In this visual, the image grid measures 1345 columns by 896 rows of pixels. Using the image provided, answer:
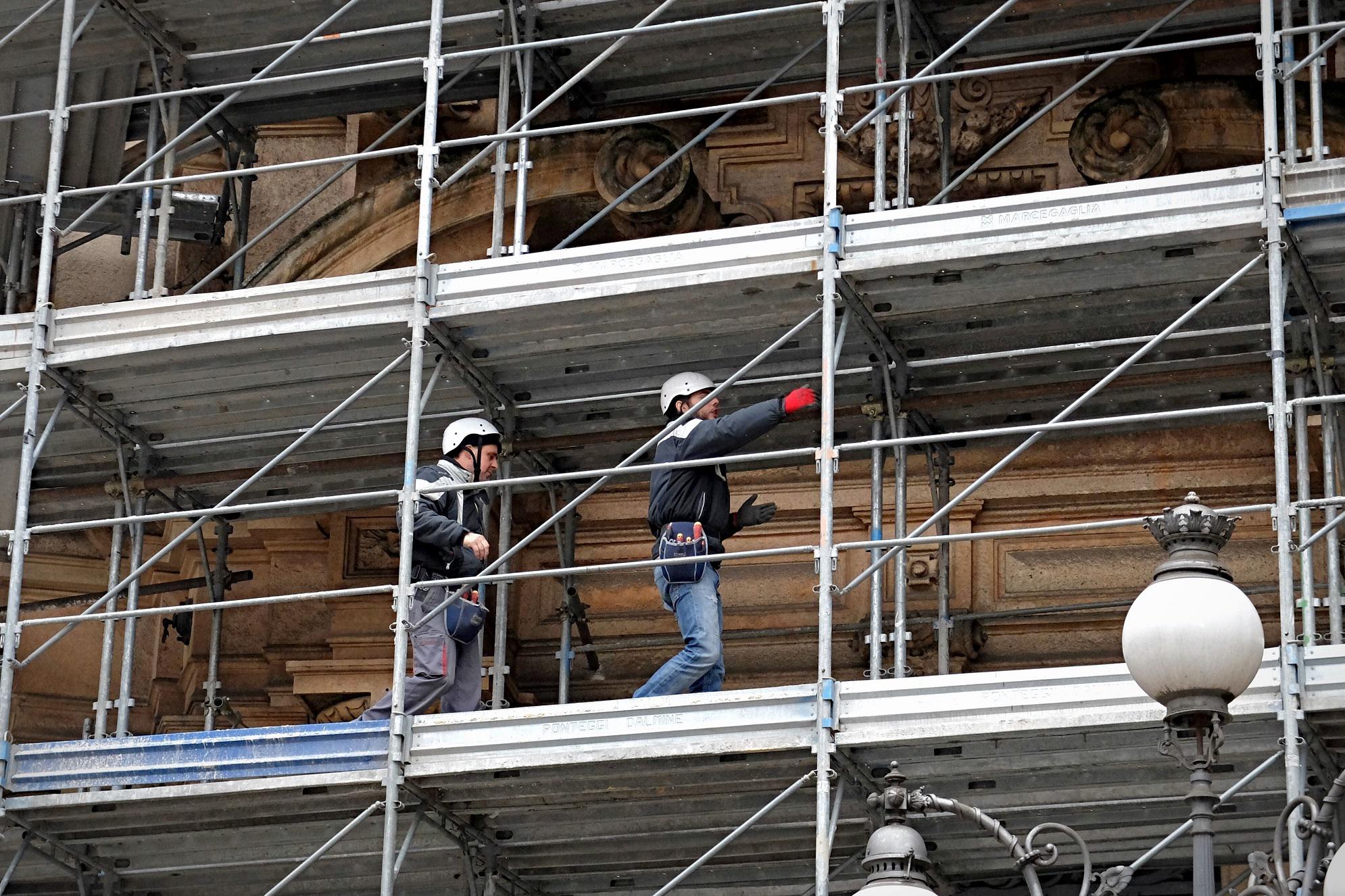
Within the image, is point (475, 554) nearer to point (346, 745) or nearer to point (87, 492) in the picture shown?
point (346, 745)

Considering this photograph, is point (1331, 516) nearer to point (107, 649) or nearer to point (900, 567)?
point (900, 567)

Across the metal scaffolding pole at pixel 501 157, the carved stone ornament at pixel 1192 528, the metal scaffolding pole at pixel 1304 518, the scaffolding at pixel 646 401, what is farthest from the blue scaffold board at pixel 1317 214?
the metal scaffolding pole at pixel 501 157

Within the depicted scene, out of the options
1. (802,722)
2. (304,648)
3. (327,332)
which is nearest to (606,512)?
(304,648)

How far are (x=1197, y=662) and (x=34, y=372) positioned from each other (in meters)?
7.89

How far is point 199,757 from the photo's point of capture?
14547 millimetres

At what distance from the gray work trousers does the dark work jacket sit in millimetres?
152

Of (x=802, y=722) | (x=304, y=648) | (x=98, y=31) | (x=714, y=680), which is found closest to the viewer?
(x=802, y=722)

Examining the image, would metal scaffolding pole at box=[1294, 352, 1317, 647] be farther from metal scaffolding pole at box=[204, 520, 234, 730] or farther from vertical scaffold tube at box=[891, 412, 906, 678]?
metal scaffolding pole at box=[204, 520, 234, 730]

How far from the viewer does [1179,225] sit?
13781 millimetres

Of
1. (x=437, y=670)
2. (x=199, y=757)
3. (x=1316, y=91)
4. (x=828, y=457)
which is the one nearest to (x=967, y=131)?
(x=1316, y=91)

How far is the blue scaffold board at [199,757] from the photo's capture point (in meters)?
14.2

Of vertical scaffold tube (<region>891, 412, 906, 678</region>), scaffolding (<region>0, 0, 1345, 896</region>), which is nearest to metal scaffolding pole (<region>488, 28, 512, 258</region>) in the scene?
scaffolding (<region>0, 0, 1345, 896</region>)

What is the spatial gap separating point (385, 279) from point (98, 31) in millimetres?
3131

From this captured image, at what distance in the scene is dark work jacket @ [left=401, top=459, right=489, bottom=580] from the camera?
14484 mm
